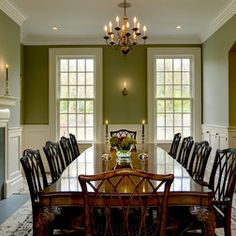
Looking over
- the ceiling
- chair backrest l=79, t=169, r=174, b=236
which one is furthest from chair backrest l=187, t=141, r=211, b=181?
the ceiling

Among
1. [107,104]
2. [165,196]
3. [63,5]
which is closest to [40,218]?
[165,196]

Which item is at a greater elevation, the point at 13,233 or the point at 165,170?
the point at 165,170

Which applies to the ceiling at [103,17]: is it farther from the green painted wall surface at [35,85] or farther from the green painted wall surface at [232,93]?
the green painted wall surface at [232,93]

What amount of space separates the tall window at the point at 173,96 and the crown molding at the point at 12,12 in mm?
3151

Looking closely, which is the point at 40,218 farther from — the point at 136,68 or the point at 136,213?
the point at 136,68

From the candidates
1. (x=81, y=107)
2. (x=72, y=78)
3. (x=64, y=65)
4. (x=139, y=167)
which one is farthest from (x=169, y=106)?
(x=139, y=167)

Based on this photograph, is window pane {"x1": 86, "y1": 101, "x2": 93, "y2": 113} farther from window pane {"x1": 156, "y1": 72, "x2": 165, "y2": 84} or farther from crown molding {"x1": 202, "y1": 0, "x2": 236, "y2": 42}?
crown molding {"x1": 202, "y1": 0, "x2": 236, "y2": 42}

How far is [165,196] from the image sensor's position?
6.39ft

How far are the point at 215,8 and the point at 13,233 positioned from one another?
4.44 metres

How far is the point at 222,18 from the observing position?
5.76 meters

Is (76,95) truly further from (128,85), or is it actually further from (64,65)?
(128,85)

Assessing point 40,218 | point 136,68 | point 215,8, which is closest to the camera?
point 40,218

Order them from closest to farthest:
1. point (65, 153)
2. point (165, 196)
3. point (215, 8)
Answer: point (165, 196) < point (65, 153) < point (215, 8)

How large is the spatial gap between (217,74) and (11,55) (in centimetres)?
377
